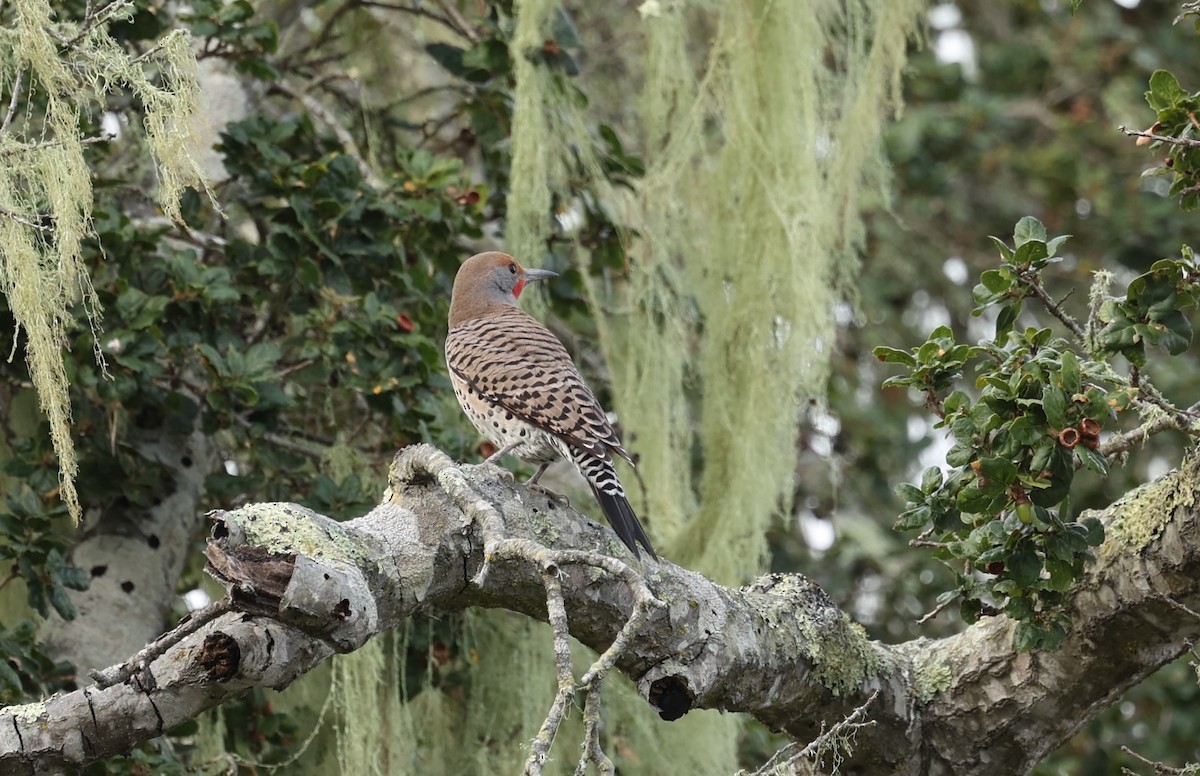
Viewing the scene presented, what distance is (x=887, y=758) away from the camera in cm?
312

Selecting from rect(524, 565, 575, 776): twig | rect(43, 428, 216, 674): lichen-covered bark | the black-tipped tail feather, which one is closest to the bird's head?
rect(43, 428, 216, 674): lichen-covered bark

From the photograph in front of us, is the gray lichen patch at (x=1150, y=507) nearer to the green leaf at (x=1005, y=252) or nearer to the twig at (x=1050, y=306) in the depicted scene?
the twig at (x=1050, y=306)

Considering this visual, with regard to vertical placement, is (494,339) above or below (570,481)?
above

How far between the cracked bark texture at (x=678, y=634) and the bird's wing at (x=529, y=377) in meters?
0.66

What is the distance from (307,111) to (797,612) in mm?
2254

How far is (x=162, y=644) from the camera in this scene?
220cm

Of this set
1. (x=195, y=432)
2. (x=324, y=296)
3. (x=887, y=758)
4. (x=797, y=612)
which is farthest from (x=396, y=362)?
(x=887, y=758)

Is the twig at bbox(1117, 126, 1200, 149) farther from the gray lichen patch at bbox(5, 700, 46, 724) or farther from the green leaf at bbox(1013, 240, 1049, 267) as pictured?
the gray lichen patch at bbox(5, 700, 46, 724)

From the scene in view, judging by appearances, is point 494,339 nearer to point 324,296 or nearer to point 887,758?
point 324,296

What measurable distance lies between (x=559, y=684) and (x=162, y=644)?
65 cm

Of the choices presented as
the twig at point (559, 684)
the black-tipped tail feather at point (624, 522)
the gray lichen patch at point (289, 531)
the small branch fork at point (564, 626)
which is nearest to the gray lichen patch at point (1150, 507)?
the black-tipped tail feather at point (624, 522)

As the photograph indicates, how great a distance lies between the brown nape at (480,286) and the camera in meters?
4.33

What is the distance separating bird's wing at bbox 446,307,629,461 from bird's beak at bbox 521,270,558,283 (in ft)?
0.52

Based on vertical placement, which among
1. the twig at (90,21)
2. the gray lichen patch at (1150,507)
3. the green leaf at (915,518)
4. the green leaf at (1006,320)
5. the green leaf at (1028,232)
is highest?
the twig at (90,21)
